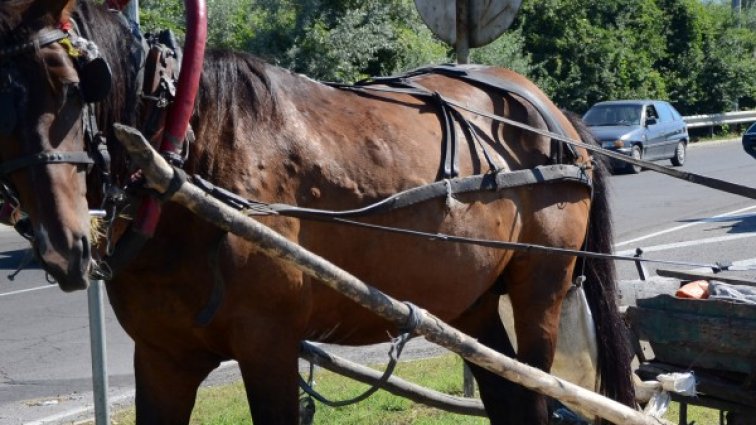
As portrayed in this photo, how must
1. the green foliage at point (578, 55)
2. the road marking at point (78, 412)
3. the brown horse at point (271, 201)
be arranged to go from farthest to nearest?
the green foliage at point (578, 55) < the road marking at point (78, 412) < the brown horse at point (271, 201)

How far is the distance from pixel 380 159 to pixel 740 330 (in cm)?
198

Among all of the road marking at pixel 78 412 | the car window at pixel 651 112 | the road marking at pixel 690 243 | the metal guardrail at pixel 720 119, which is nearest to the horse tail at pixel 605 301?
the road marking at pixel 78 412

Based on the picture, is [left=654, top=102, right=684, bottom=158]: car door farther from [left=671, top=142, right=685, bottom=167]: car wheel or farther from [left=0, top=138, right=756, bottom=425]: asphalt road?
[left=0, top=138, right=756, bottom=425]: asphalt road

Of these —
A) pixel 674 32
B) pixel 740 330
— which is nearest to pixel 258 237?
pixel 740 330

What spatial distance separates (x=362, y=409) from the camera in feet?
21.5

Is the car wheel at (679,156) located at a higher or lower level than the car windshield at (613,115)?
lower

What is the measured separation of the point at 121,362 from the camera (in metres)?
8.40

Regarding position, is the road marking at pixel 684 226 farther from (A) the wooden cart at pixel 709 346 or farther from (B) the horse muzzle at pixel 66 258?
(B) the horse muzzle at pixel 66 258

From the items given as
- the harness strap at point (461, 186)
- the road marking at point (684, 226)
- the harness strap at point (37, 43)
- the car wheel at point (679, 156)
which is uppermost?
the harness strap at point (37, 43)

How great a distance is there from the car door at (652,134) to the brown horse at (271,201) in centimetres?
2168

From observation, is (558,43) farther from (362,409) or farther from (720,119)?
(362,409)

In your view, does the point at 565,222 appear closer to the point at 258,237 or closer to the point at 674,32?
the point at 258,237

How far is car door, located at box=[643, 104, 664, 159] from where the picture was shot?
84.7ft

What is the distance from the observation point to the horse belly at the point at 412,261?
3.90 m
